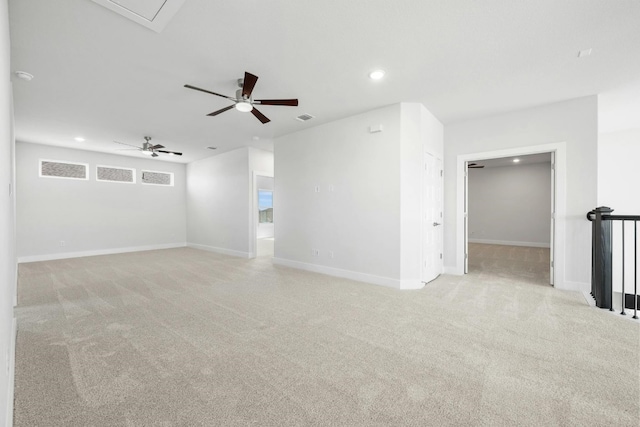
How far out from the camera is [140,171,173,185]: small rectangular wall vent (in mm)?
8281

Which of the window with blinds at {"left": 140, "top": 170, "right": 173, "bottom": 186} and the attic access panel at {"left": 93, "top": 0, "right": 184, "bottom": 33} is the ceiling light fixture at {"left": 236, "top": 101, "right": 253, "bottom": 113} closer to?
the attic access panel at {"left": 93, "top": 0, "right": 184, "bottom": 33}

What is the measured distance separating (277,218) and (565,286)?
5.11m

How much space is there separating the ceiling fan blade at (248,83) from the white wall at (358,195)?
207 centimetres

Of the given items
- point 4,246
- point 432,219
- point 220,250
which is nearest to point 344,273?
point 432,219

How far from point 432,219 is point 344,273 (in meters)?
1.77

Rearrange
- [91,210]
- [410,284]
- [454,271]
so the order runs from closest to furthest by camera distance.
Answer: [410,284], [454,271], [91,210]

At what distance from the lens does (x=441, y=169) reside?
502 cm

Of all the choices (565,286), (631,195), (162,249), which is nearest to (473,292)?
(565,286)

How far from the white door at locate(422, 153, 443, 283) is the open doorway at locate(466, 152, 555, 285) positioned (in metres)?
2.63

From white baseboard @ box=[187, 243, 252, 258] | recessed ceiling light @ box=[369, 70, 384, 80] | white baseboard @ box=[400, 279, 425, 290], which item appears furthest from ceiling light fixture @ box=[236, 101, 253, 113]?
white baseboard @ box=[187, 243, 252, 258]

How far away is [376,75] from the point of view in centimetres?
322

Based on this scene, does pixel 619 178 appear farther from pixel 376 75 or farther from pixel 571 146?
pixel 376 75

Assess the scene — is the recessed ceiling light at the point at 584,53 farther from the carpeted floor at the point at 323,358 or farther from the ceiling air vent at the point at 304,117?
the ceiling air vent at the point at 304,117

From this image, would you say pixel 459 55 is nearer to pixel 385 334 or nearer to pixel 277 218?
pixel 385 334
